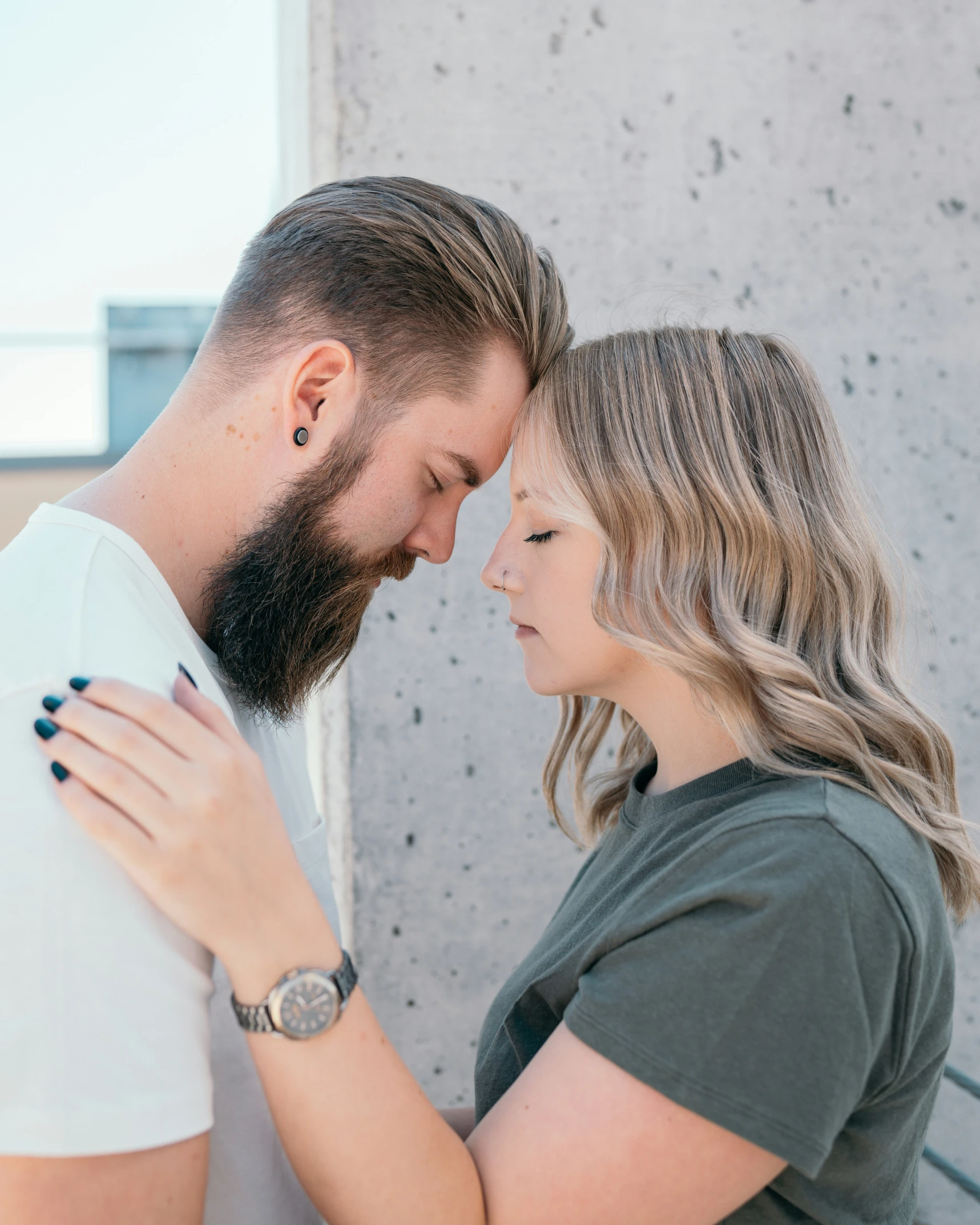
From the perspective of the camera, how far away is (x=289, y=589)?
4.20 feet

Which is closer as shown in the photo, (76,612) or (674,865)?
(76,612)

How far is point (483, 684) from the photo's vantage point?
2.13 metres

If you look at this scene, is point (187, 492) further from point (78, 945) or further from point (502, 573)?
point (78, 945)

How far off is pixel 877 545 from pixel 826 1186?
737 millimetres

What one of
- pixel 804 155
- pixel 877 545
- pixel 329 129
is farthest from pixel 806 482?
pixel 329 129

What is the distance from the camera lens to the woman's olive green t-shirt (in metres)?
0.87

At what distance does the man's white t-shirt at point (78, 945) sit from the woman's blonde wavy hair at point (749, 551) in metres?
0.58

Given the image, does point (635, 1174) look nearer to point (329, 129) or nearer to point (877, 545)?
point (877, 545)

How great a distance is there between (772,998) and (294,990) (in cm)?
42

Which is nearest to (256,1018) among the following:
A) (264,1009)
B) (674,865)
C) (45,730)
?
(264,1009)

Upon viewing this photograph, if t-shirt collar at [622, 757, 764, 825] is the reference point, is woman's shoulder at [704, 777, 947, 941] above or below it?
above

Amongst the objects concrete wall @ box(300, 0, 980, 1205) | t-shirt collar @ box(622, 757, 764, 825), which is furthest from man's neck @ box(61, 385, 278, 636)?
concrete wall @ box(300, 0, 980, 1205)

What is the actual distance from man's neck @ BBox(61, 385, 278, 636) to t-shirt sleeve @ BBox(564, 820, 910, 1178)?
26.3 inches

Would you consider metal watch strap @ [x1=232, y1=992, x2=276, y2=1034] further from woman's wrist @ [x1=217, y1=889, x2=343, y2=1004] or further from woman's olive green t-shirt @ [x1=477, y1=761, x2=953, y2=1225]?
woman's olive green t-shirt @ [x1=477, y1=761, x2=953, y2=1225]
